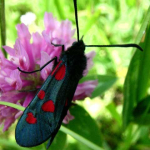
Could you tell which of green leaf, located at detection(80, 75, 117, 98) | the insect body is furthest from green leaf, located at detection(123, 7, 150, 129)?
the insect body

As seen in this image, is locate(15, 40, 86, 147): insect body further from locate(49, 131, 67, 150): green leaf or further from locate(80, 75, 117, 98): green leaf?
locate(80, 75, 117, 98): green leaf

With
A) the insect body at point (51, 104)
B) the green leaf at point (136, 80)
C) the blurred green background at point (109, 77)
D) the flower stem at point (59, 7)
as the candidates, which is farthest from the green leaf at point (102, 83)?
the flower stem at point (59, 7)

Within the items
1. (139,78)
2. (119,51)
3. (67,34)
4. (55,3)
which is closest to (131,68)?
(139,78)

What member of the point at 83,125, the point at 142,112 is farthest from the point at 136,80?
the point at 83,125

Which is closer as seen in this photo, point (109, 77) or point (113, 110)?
point (109, 77)

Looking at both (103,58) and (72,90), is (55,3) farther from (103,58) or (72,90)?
(72,90)

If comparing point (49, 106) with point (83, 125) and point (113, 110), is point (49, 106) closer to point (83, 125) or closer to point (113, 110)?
point (83, 125)
